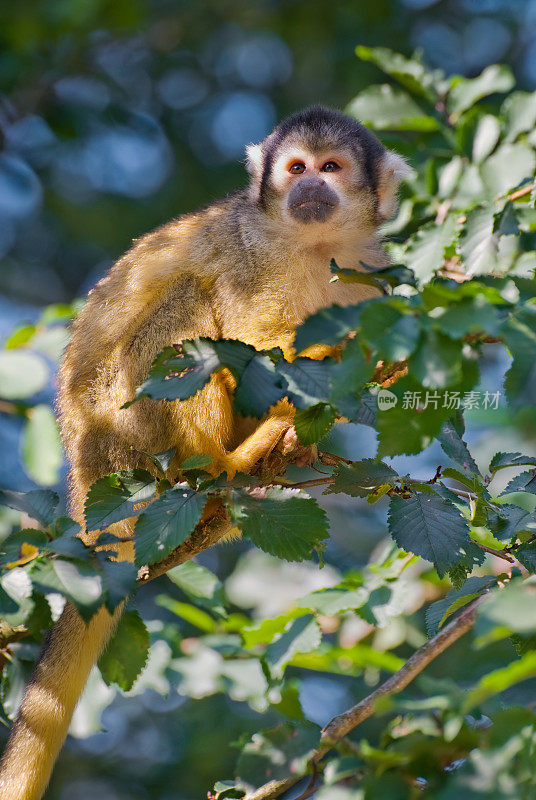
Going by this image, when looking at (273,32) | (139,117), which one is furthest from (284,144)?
(273,32)

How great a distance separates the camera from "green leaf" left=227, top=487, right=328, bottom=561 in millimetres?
2260

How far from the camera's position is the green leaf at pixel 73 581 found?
200cm

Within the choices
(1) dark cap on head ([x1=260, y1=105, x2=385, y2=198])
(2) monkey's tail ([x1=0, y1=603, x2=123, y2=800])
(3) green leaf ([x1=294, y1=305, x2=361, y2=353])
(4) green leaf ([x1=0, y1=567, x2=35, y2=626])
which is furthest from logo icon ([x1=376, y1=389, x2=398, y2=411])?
(1) dark cap on head ([x1=260, y1=105, x2=385, y2=198])

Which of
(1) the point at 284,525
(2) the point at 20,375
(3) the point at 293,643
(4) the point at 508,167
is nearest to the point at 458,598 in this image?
(3) the point at 293,643

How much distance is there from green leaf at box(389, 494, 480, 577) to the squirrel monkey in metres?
0.91

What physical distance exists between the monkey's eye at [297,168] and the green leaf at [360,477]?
2.22 meters

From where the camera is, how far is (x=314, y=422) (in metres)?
2.29

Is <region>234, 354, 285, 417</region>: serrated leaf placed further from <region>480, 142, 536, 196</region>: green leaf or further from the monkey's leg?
<region>480, 142, 536, 196</region>: green leaf

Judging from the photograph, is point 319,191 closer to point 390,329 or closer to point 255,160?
point 255,160

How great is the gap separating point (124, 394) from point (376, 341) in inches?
81.2

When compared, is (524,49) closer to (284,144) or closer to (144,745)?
(284,144)

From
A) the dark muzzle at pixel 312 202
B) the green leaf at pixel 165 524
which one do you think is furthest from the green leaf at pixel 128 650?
the dark muzzle at pixel 312 202

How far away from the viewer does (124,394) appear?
357 cm

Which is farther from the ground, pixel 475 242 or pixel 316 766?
pixel 475 242
